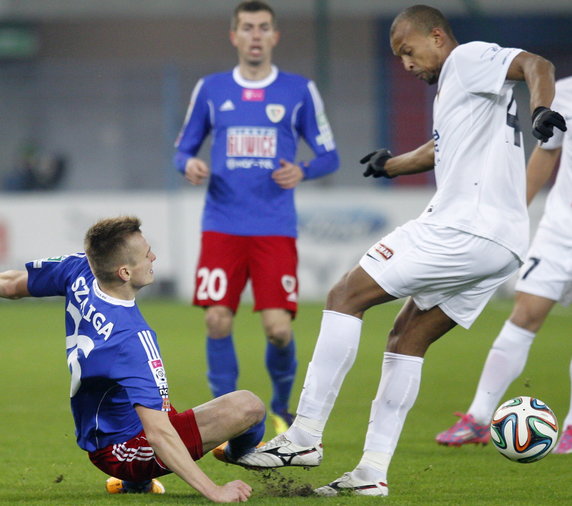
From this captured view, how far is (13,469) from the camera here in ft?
18.3

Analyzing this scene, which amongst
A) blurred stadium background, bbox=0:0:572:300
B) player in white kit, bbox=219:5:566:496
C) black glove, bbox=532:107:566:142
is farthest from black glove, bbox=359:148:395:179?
blurred stadium background, bbox=0:0:572:300

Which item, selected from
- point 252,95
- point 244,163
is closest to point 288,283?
point 244,163

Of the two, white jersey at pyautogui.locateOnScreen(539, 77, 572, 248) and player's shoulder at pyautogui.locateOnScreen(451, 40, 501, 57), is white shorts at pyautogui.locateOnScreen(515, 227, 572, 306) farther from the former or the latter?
player's shoulder at pyautogui.locateOnScreen(451, 40, 501, 57)

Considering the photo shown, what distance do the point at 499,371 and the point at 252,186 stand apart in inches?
73.1

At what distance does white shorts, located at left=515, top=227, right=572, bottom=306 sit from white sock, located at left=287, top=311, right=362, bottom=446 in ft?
6.44

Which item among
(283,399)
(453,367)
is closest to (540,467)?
(283,399)

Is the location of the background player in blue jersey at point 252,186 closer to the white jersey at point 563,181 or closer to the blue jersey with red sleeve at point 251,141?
the blue jersey with red sleeve at point 251,141

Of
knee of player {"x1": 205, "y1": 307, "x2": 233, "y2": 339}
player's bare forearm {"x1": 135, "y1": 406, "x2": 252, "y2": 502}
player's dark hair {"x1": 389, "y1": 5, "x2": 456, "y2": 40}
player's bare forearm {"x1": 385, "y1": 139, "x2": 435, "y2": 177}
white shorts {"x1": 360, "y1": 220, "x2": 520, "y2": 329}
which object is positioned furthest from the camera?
knee of player {"x1": 205, "y1": 307, "x2": 233, "y2": 339}

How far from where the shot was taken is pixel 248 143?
23.5 ft

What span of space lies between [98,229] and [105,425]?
2.55 feet

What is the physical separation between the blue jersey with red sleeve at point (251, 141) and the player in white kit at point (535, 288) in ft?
4.87

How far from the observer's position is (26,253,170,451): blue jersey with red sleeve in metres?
4.41

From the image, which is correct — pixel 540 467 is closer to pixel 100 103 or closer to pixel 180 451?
pixel 180 451

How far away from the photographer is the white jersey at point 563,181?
6492 mm
